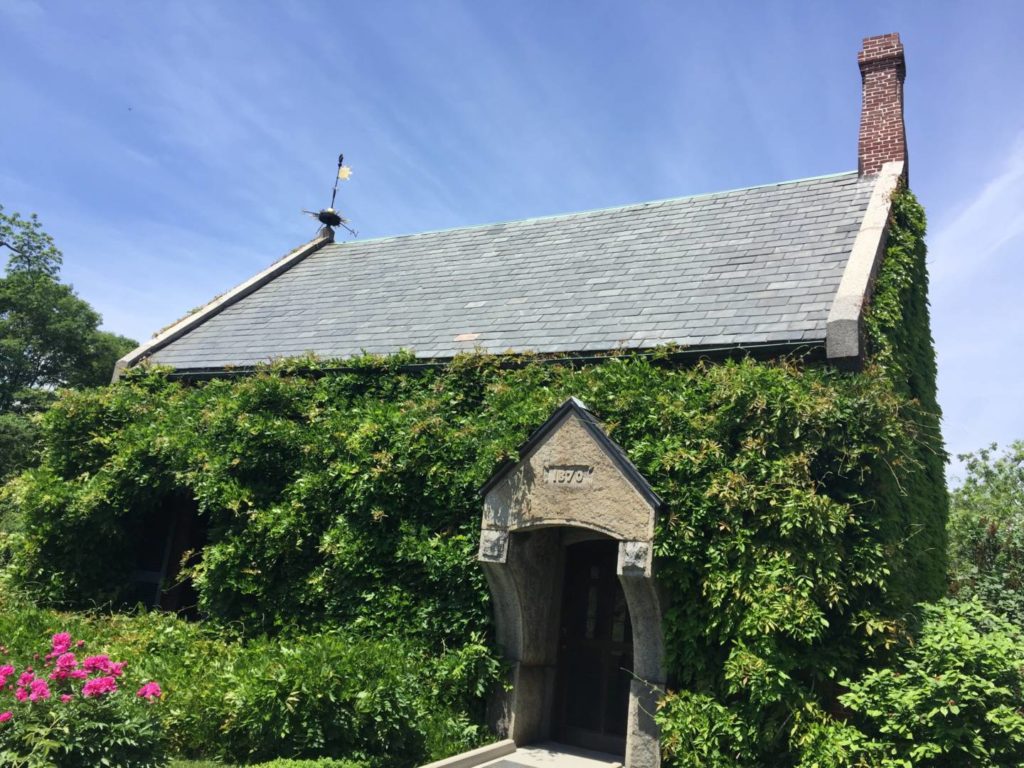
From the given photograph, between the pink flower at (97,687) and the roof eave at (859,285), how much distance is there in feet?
Result: 23.0

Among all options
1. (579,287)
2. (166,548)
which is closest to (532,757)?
(579,287)

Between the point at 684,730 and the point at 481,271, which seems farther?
the point at 481,271

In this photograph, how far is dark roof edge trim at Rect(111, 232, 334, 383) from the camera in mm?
13914

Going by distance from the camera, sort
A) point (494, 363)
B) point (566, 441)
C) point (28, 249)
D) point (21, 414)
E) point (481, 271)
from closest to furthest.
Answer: point (566, 441) → point (494, 363) → point (481, 271) → point (21, 414) → point (28, 249)

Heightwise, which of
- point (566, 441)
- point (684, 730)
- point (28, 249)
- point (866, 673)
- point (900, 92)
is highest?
point (28, 249)

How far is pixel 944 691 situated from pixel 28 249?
45578 millimetres

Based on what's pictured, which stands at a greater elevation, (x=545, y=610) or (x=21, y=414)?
(x=21, y=414)

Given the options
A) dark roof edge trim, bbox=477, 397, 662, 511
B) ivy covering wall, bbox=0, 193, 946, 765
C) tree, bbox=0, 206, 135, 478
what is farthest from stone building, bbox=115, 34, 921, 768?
tree, bbox=0, 206, 135, 478

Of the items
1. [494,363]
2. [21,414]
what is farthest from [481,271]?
[21,414]

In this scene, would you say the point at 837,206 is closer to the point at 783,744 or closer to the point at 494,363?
the point at 494,363

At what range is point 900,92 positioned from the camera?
11930mm

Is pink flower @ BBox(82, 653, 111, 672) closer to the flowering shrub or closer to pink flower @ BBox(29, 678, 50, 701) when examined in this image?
the flowering shrub

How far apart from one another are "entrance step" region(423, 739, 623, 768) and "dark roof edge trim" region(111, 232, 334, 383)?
9.49 metres

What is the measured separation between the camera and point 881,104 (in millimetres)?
11898
